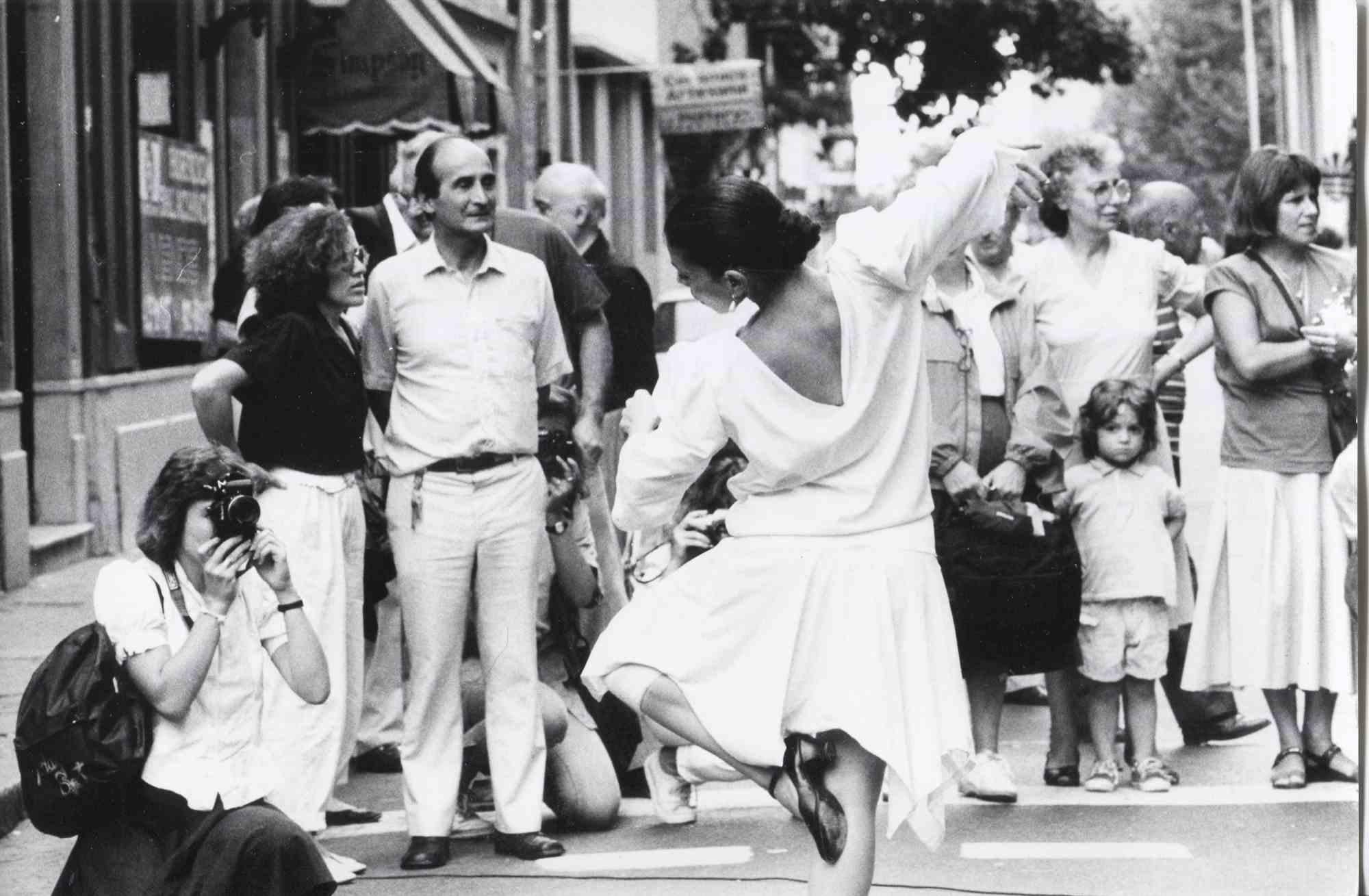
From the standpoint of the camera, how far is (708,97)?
102 ft

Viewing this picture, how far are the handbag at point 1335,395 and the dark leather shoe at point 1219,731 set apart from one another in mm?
1347

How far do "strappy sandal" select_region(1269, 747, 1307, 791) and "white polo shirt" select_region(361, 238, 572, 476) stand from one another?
2.70 metres

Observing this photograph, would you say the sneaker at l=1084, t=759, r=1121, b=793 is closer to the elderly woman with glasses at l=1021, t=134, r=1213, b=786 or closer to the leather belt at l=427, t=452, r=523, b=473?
the elderly woman with glasses at l=1021, t=134, r=1213, b=786

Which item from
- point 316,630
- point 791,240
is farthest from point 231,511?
point 316,630

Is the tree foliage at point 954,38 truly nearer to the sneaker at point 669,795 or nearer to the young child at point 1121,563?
the young child at point 1121,563

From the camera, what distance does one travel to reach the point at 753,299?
197 inches

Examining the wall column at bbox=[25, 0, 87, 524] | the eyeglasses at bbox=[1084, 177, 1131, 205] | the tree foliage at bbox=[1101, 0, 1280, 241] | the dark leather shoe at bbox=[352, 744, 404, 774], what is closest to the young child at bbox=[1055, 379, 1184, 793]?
the eyeglasses at bbox=[1084, 177, 1131, 205]

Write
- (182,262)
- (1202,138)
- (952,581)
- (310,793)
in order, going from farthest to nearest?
1. (1202,138)
2. (182,262)
3. (952,581)
4. (310,793)

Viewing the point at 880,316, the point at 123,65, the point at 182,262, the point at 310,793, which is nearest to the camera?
the point at 880,316

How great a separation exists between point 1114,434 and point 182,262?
9.05 metres

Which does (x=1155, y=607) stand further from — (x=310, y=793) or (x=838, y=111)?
(x=838, y=111)

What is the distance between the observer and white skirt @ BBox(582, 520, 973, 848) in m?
4.87

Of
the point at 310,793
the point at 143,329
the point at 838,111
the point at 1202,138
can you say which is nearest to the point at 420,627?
the point at 310,793

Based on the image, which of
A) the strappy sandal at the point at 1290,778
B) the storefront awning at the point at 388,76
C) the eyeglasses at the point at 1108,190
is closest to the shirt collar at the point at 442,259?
the eyeglasses at the point at 1108,190
